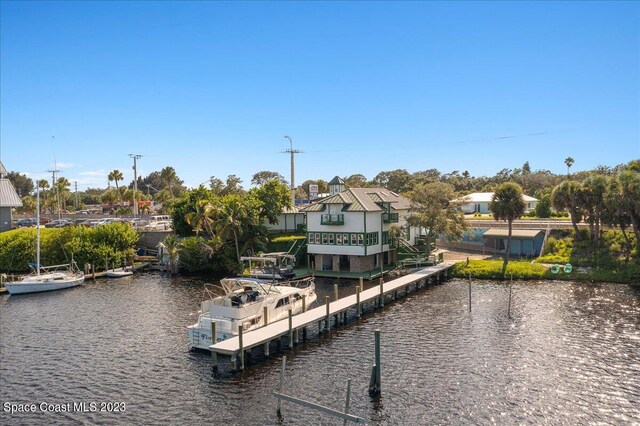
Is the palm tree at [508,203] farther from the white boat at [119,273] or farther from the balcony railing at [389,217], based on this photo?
the white boat at [119,273]

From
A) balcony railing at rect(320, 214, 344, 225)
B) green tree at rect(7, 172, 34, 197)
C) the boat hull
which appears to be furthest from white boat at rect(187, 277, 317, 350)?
green tree at rect(7, 172, 34, 197)

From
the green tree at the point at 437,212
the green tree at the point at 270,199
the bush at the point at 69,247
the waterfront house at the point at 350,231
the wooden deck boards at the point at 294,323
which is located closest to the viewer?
the wooden deck boards at the point at 294,323

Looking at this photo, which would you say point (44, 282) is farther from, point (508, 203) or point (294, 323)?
point (508, 203)

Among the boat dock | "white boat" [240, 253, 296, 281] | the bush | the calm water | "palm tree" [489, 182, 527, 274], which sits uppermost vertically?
"palm tree" [489, 182, 527, 274]

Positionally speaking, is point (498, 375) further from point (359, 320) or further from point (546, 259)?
point (546, 259)

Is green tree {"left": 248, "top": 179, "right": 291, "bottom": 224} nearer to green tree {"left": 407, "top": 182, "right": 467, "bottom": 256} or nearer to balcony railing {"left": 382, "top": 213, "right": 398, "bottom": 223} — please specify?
balcony railing {"left": 382, "top": 213, "right": 398, "bottom": 223}

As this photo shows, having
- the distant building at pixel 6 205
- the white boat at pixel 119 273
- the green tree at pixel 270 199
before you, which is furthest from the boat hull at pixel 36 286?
the distant building at pixel 6 205

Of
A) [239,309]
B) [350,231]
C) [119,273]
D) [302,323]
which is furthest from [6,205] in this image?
[302,323]
